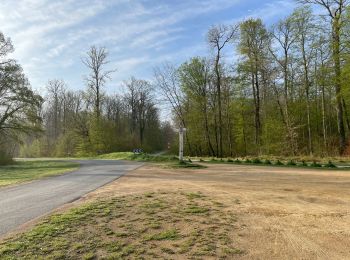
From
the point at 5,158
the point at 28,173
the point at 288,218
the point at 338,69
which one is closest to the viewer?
the point at 288,218

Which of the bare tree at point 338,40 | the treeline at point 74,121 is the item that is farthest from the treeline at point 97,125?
the bare tree at point 338,40

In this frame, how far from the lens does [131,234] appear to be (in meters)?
6.44

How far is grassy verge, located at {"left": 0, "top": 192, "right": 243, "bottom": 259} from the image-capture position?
5.45m

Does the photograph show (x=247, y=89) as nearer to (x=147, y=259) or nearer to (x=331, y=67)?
(x=331, y=67)

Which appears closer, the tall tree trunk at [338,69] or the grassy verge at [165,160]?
the grassy verge at [165,160]

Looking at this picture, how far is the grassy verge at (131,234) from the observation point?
5.45m

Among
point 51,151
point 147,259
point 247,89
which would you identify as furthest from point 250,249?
point 51,151

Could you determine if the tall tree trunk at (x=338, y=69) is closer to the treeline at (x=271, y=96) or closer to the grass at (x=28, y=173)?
the treeline at (x=271, y=96)

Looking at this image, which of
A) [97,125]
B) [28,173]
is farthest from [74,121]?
[28,173]

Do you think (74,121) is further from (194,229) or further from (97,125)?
(194,229)

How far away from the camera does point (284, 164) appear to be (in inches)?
1006

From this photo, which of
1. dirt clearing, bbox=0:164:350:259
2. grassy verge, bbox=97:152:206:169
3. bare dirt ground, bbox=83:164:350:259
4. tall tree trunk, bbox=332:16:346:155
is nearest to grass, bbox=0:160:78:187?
grassy verge, bbox=97:152:206:169

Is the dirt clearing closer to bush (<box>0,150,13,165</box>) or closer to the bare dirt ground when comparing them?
the bare dirt ground

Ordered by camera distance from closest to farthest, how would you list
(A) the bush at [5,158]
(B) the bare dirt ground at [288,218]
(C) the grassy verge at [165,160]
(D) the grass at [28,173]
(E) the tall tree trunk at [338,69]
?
1. (B) the bare dirt ground at [288,218]
2. (D) the grass at [28,173]
3. (C) the grassy verge at [165,160]
4. (E) the tall tree trunk at [338,69]
5. (A) the bush at [5,158]
